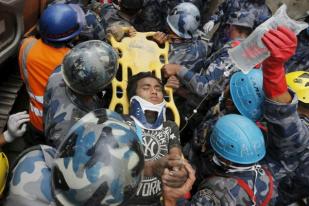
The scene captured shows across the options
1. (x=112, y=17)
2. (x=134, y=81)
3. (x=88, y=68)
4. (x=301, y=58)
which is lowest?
(x=301, y=58)

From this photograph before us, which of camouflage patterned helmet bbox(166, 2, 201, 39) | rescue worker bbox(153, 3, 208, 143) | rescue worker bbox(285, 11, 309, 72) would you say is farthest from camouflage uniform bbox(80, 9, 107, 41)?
rescue worker bbox(285, 11, 309, 72)

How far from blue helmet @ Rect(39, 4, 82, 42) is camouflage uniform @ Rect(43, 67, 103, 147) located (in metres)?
0.59

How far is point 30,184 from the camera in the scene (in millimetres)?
2096

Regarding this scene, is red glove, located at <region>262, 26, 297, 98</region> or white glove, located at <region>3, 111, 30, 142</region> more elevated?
red glove, located at <region>262, 26, 297, 98</region>

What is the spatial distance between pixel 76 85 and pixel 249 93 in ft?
4.79

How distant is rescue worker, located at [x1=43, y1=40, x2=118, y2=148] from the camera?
105 inches

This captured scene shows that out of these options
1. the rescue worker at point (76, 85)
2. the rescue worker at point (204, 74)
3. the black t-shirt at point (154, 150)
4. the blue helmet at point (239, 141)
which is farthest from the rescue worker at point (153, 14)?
the blue helmet at point (239, 141)

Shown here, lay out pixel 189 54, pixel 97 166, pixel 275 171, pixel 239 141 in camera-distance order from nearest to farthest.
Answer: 1. pixel 97 166
2. pixel 239 141
3. pixel 275 171
4. pixel 189 54

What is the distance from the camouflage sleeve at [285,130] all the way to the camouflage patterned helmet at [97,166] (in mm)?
1349

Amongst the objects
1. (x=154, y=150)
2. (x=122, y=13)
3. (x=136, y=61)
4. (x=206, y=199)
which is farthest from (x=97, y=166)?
(x=122, y=13)

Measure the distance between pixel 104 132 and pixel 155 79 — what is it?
1.75 metres

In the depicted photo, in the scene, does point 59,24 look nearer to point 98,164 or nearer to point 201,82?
point 201,82

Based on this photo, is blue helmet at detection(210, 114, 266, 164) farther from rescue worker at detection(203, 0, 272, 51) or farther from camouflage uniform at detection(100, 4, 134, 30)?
rescue worker at detection(203, 0, 272, 51)

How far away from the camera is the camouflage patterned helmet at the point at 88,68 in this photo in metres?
2.66
